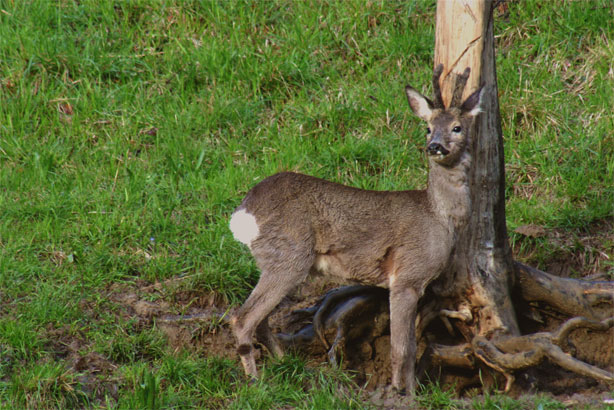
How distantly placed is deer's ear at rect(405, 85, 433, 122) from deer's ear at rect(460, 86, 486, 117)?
0.22m

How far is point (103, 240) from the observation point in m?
5.80

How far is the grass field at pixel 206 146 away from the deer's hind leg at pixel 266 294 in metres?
0.16

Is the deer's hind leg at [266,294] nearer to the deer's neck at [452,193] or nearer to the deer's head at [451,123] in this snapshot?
the deer's neck at [452,193]

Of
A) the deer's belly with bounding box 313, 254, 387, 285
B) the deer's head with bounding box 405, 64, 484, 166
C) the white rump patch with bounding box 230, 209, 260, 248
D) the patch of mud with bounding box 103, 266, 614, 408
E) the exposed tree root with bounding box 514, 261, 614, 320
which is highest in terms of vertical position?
the deer's head with bounding box 405, 64, 484, 166

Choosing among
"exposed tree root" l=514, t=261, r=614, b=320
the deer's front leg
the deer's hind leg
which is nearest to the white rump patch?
the deer's hind leg

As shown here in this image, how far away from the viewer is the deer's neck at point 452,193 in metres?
5.00

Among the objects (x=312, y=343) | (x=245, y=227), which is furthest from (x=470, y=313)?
(x=245, y=227)

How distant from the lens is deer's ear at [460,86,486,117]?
4828 millimetres

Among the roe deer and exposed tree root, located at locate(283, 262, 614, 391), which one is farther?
exposed tree root, located at locate(283, 262, 614, 391)

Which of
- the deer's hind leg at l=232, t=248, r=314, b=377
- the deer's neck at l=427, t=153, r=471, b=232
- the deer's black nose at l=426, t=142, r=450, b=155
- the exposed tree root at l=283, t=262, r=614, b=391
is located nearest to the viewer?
the deer's black nose at l=426, t=142, r=450, b=155

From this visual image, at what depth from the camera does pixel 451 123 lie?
4840mm

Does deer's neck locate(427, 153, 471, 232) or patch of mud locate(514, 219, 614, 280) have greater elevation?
deer's neck locate(427, 153, 471, 232)

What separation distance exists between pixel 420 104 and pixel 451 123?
316mm

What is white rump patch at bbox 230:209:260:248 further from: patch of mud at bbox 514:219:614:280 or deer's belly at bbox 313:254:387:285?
patch of mud at bbox 514:219:614:280
